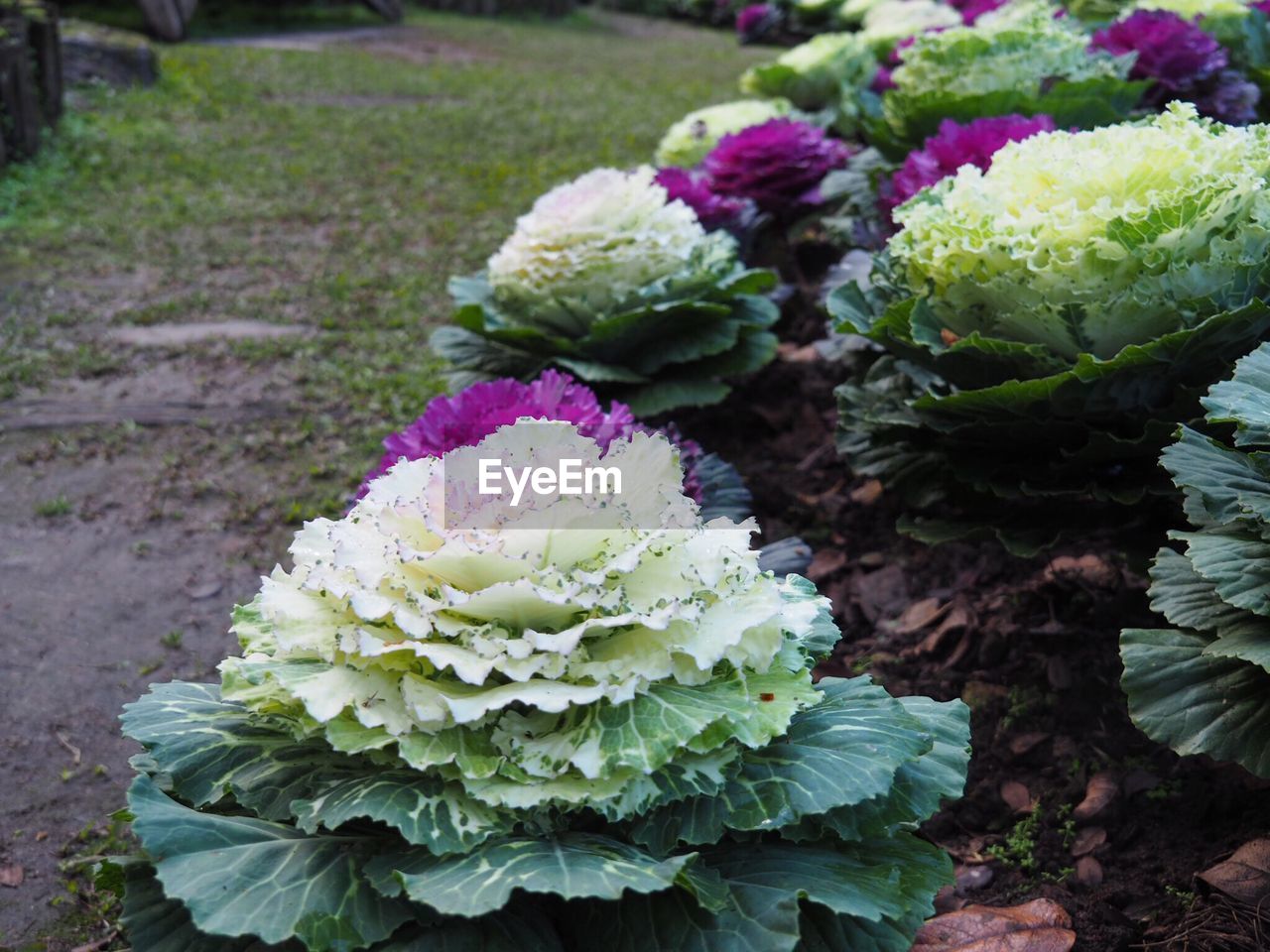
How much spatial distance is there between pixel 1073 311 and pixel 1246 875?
900 mm

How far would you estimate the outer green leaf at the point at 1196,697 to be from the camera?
4.97 feet

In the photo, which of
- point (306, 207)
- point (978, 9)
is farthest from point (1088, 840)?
point (978, 9)

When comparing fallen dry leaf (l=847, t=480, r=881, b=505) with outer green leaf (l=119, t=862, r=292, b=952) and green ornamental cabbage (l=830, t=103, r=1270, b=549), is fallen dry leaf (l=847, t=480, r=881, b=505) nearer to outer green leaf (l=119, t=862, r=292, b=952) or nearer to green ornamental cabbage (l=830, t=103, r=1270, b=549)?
green ornamental cabbage (l=830, t=103, r=1270, b=549)

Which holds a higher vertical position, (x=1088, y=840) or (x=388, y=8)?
(x=1088, y=840)

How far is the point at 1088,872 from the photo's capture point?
5.90 ft

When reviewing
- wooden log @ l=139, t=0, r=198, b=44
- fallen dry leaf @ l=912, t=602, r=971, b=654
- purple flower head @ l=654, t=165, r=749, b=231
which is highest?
purple flower head @ l=654, t=165, r=749, b=231

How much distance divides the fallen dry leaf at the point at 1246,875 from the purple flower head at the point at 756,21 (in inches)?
466

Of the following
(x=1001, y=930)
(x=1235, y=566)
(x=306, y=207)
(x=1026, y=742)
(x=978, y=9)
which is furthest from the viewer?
(x=978, y=9)

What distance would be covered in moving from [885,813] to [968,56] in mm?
3172

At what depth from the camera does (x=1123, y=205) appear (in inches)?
81.0

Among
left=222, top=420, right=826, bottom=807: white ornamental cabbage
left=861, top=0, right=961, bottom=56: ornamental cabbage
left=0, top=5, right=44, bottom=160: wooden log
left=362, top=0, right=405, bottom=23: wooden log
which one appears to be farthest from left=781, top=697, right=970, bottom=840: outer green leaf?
left=362, top=0, right=405, bottom=23: wooden log

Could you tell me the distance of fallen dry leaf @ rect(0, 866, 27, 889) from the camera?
1.97 metres

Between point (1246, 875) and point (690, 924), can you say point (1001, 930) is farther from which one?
point (690, 924)

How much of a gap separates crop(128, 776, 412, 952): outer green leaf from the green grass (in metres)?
2.03
